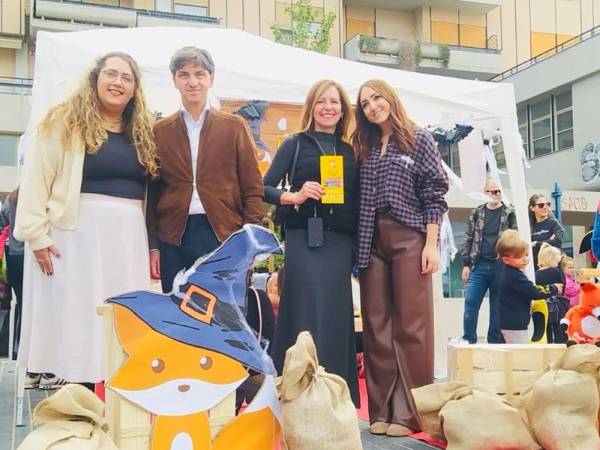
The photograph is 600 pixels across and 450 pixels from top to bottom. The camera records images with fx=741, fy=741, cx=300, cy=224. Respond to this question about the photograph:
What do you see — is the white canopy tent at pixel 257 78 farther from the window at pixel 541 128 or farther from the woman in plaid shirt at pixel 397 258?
the window at pixel 541 128

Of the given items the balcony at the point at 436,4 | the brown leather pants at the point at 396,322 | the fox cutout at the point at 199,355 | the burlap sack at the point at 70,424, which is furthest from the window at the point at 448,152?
the balcony at the point at 436,4

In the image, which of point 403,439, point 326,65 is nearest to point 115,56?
point 403,439

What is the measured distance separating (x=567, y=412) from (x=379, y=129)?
158cm

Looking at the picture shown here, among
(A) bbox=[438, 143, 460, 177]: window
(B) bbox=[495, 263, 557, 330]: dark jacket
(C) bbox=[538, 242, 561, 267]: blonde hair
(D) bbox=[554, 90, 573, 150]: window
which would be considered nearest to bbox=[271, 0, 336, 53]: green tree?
(A) bbox=[438, 143, 460, 177]: window

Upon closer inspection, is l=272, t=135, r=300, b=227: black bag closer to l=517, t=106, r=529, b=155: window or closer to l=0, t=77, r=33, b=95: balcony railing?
l=0, t=77, r=33, b=95: balcony railing

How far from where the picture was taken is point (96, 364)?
2.88 meters

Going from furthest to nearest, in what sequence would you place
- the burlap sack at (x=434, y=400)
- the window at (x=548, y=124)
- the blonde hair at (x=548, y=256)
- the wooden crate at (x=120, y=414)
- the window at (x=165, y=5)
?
the window at (x=165, y=5) → the window at (x=548, y=124) → the blonde hair at (x=548, y=256) → the burlap sack at (x=434, y=400) → the wooden crate at (x=120, y=414)

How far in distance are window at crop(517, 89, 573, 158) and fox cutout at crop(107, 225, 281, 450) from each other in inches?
880

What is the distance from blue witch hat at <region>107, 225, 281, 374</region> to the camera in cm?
237

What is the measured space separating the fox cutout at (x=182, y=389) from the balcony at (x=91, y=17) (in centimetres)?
2114

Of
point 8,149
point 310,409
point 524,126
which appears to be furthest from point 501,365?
point 524,126

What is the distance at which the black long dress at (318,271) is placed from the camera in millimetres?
3326

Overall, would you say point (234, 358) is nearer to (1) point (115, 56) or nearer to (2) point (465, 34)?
(1) point (115, 56)

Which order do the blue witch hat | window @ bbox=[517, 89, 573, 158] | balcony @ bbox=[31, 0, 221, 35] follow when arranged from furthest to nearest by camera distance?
window @ bbox=[517, 89, 573, 158], balcony @ bbox=[31, 0, 221, 35], the blue witch hat
